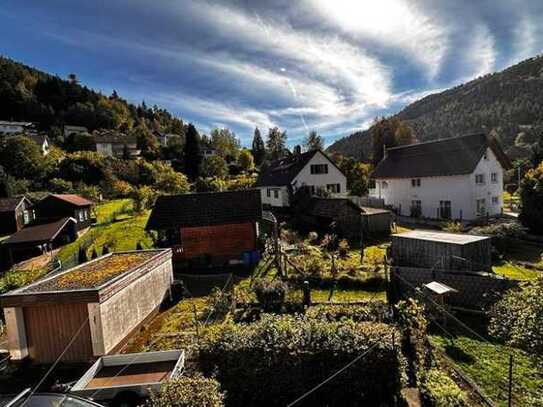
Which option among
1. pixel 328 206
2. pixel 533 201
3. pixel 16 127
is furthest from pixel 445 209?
pixel 16 127

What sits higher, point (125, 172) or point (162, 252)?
point (125, 172)

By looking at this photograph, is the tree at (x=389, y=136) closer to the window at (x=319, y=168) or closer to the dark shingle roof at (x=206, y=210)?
the window at (x=319, y=168)

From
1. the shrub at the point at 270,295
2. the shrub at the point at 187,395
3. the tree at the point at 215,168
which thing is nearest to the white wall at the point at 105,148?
the tree at the point at 215,168

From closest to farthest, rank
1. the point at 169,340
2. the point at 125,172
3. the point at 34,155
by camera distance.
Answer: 1. the point at 169,340
2. the point at 34,155
3. the point at 125,172

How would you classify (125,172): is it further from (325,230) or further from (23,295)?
(23,295)

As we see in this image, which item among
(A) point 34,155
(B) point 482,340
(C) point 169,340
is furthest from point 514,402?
(A) point 34,155

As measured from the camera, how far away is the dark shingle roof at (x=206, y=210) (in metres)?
22.0

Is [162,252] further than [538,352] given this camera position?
Yes

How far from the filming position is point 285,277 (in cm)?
1698

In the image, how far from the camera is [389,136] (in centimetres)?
5897

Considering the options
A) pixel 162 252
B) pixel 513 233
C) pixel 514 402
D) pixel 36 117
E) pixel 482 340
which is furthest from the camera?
pixel 36 117

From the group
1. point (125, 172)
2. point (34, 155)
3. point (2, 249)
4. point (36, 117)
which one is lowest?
point (2, 249)

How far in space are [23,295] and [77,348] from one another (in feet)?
8.36

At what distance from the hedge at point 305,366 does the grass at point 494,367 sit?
2.61 m
